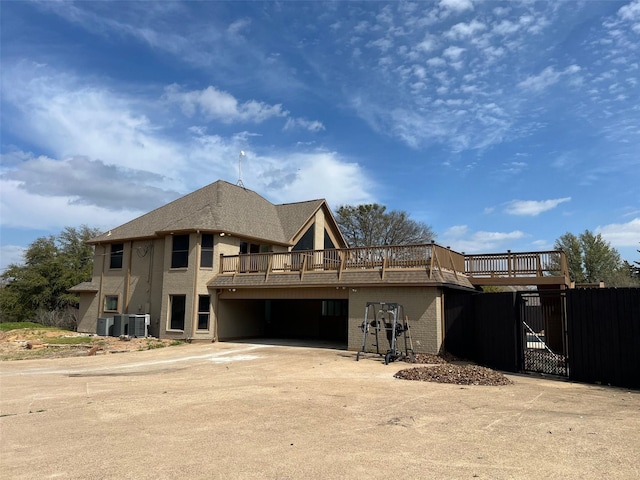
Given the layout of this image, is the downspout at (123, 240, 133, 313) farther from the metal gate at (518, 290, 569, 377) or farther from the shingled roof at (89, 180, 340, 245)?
the metal gate at (518, 290, 569, 377)

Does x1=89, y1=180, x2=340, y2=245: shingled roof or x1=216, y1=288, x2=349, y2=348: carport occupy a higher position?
x1=89, y1=180, x2=340, y2=245: shingled roof

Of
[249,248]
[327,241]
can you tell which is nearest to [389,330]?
[249,248]

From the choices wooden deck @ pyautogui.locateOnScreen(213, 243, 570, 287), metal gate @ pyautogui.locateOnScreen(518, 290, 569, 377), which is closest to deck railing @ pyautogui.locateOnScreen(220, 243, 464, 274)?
wooden deck @ pyautogui.locateOnScreen(213, 243, 570, 287)

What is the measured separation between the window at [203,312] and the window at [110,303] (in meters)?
6.29

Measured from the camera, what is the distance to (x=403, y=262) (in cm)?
1655

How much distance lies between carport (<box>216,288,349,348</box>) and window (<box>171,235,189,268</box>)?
227 cm

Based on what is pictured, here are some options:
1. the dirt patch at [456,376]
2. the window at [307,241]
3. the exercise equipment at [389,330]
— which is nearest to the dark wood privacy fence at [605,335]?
the dirt patch at [456,376]

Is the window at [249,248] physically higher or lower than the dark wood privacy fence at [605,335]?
higher

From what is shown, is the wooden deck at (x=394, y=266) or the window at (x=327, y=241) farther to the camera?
the window at (x=327, y=241)

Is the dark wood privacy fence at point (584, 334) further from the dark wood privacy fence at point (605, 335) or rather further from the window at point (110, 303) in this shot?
the window at point (110, 303)

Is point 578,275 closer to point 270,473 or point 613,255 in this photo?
point 613,255

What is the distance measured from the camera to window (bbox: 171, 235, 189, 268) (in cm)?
2139

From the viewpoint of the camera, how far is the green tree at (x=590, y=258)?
4941 cm

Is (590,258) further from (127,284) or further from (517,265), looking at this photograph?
(127,284)
